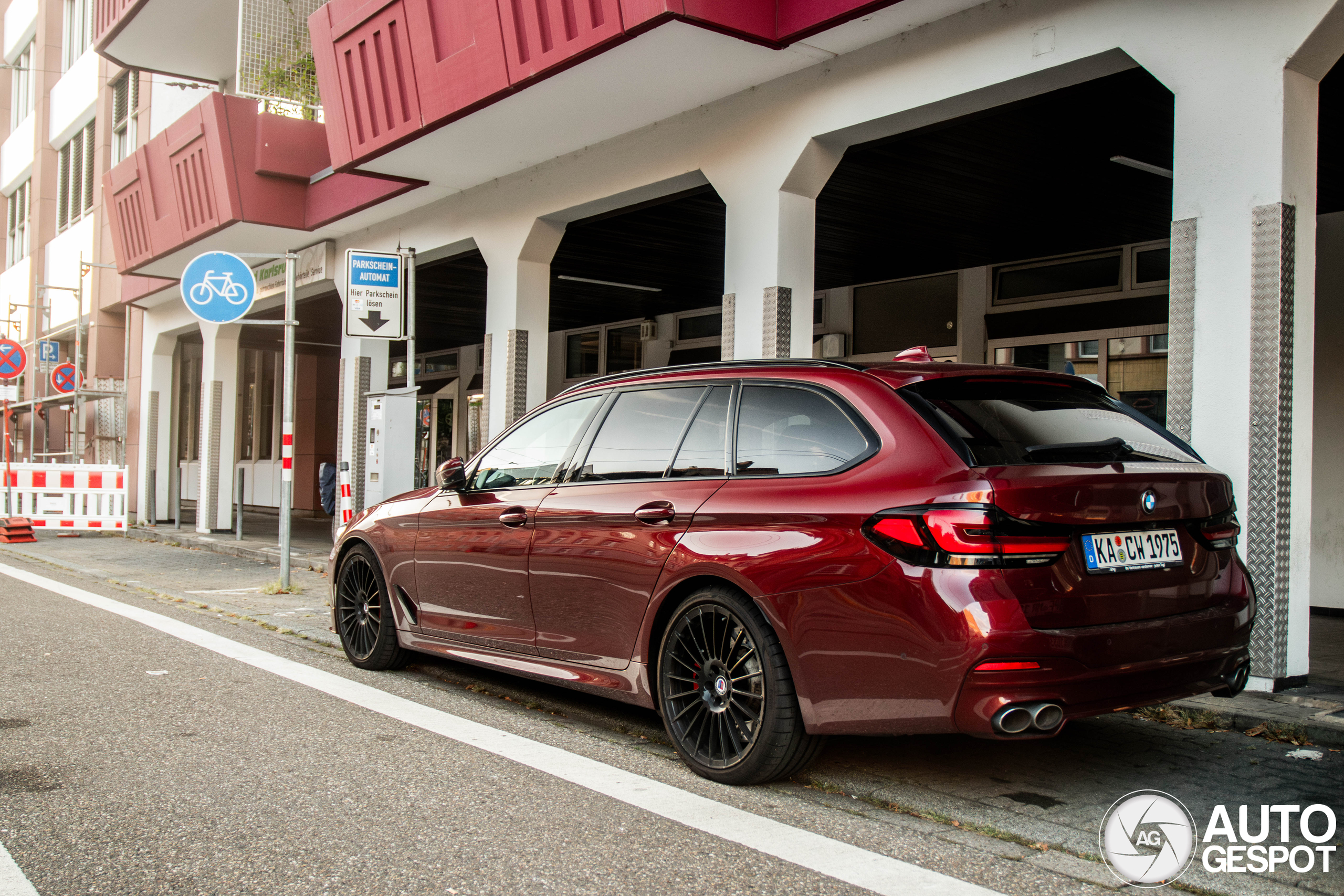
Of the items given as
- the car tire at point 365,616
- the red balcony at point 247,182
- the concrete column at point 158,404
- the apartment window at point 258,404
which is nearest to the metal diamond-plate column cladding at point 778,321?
the car tire at point 365,616

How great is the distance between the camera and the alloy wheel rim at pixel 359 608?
21.4 ft

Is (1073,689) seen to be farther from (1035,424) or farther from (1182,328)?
(1182,328)

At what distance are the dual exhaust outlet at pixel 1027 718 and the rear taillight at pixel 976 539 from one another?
43 cm

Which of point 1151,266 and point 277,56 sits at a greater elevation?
point 277,56

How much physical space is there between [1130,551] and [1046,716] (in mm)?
636

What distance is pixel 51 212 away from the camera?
29.3 m

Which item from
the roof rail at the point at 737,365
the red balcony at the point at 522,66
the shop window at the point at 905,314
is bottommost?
the roof rail at the point at 737,365

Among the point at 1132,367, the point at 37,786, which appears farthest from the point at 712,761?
the point at 1132,367

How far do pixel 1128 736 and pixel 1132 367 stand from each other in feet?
27.0

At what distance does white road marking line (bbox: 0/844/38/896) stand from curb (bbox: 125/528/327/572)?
833 cm

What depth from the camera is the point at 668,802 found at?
13.1 ft

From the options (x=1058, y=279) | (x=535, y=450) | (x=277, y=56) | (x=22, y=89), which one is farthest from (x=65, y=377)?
(x=535, y=450)

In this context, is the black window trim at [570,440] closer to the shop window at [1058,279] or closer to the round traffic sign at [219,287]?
the round traffic sign at [219,287]

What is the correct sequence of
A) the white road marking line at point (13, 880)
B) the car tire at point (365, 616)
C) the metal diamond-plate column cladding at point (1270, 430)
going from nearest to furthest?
1. the white road marking line at point (13, 880)
2. the metal diamond-plate column cladding at point (1270, 430)
3. the car tire at point (365, 616)
